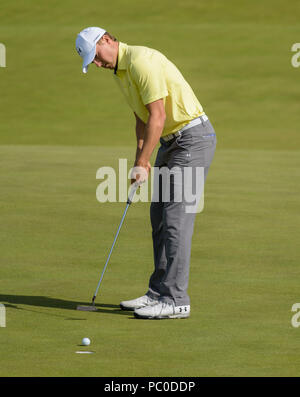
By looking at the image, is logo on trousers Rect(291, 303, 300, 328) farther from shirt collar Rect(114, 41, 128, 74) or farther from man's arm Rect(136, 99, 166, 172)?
shirt collar Rect(114, 41, 128, 74)

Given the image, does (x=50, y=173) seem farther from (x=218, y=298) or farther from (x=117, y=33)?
(x=117, y=33)

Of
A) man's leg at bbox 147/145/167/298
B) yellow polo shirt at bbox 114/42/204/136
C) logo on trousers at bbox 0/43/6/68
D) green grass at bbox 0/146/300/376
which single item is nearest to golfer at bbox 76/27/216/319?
yellow polo shirt at bbox 114/42/204/136

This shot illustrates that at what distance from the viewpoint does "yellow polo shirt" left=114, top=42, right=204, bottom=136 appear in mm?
6988

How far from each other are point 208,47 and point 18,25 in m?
10.5

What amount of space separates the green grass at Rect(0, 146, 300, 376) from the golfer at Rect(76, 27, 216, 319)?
262 mm

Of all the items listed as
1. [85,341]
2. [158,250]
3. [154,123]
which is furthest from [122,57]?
[85,341]

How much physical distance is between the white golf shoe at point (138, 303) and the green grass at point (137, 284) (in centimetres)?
10

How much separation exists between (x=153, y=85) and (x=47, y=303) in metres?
1.89

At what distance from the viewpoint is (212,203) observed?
44.5 feet

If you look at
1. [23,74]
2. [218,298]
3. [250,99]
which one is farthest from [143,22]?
[218,298]

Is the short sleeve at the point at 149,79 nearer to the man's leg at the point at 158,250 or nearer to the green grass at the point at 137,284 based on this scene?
the man's leg at the point at 158,250

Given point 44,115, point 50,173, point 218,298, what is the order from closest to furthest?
point 218,298 → point 50,173 → point 44,115

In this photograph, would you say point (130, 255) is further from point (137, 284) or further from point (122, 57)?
point (122, 57)

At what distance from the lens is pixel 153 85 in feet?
22.9
